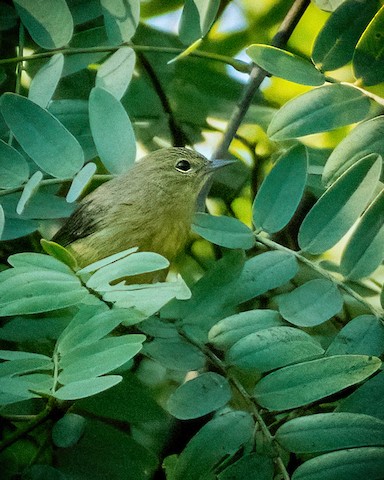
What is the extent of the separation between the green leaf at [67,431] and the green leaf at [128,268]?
360 millimetres

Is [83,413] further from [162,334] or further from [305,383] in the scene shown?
[305,383]

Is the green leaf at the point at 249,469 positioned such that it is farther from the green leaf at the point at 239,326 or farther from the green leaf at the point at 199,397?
the green leaf at the point at 239,326

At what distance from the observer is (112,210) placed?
2168 millimetres

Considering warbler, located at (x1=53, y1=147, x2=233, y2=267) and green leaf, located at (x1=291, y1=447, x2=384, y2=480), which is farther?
warbler, located at (x1=53, y1=147, x2=233, y2=267)

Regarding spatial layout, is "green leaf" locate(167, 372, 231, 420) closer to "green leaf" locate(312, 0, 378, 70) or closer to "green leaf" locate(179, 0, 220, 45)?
"green leaf" locate(312, 0, 378, 70)

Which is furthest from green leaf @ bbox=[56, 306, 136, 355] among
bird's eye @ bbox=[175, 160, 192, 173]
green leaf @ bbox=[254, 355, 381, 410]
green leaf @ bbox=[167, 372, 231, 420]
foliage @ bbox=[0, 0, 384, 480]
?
bird's eye @ bbox=[175, 160, 192, 173]

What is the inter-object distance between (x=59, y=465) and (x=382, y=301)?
705 mm

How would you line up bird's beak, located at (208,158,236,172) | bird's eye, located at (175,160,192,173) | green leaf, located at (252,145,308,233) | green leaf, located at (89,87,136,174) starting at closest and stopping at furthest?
green leaf, located at (252,145,308,233) → green leaf, located at (89,87,136,174) → bird's beak, located at (208,158,236,172) → bird's eye, located at (175,160,192,173)

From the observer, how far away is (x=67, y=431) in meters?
1.48

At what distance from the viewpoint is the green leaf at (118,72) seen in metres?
1.75

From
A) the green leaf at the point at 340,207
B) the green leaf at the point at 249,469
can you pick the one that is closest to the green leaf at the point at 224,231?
the green leaf at the point at 340,207

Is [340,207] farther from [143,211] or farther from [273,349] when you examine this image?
[143,211]

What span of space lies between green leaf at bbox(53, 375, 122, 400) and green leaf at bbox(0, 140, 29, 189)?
540 mm

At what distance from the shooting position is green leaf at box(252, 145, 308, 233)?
1488 millimetres
